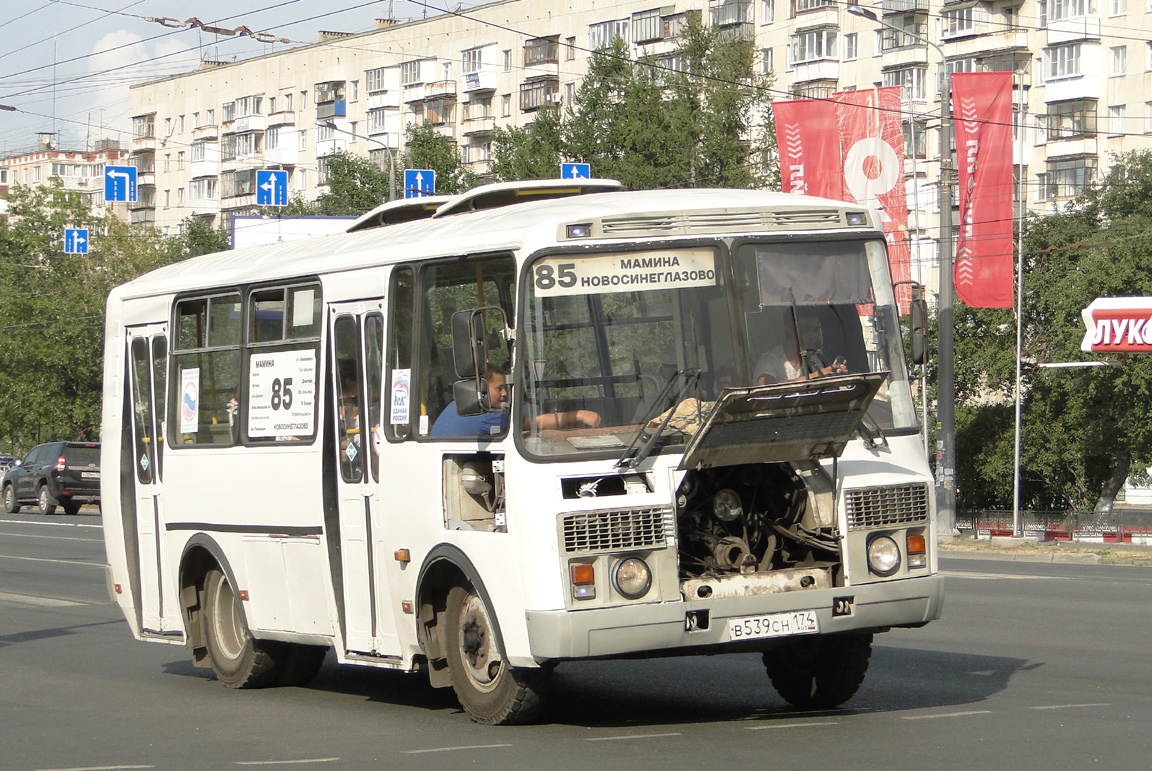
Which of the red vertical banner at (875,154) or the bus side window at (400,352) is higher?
the red vertical banner at (875,154)

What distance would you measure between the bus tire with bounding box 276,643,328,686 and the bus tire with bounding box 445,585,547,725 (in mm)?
2528

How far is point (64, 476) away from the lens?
4416cm

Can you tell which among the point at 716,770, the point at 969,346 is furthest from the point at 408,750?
the point at 969,346

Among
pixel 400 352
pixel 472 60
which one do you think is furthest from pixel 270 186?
pixel 400 352

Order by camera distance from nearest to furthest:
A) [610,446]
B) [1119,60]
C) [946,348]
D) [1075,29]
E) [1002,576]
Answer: [610,446] < [1002,576] < [946,348] < [1075,29] < [1119,60]

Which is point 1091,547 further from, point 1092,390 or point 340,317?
point 340,317

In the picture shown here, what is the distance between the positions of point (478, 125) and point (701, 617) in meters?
81.4

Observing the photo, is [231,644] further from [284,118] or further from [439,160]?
[284,118]

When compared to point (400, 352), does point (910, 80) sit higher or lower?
higher

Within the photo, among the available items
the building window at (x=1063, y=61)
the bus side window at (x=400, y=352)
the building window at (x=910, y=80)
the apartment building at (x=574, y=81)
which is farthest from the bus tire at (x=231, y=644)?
the building window at (x=910, y=80)

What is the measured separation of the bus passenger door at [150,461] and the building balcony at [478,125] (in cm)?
7580

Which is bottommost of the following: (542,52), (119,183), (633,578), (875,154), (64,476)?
(64,476)

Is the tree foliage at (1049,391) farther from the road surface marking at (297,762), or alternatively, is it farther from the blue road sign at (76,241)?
the road surface marking at (297,762)

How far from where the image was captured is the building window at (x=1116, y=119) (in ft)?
213
